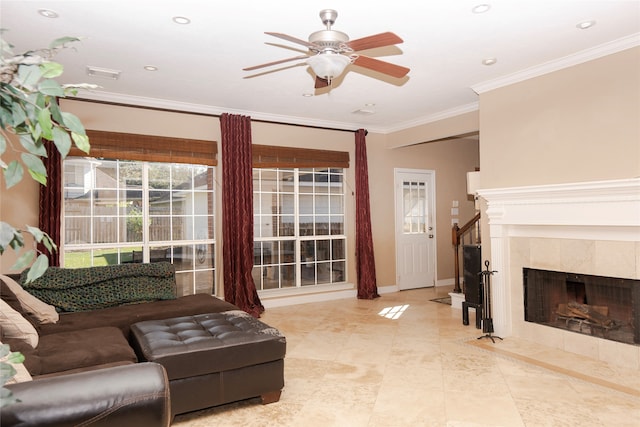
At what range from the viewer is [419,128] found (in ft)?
21.1

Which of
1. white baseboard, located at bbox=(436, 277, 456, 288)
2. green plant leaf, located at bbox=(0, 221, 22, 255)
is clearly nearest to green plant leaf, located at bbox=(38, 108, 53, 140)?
green plant leaf, located at bbox=(0, 221, 22, 255)

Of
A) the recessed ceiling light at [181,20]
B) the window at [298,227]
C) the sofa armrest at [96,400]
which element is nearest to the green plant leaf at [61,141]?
the sofa armrest at [96,400]

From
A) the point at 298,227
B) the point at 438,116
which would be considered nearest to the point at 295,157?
the point at 298,227

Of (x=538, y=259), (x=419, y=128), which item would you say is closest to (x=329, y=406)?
(x=538, y=259)

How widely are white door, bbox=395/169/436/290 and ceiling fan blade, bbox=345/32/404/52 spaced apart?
4726 mm

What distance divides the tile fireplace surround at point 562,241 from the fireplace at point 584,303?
74 millimetres

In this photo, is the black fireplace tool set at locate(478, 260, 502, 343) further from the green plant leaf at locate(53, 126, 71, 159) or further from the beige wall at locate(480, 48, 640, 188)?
the green plant leaf at locate(53, 126, 71, 159)

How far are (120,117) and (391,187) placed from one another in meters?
4.19

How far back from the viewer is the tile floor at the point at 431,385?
8.86 feet

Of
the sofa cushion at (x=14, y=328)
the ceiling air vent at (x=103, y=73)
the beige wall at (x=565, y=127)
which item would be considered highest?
the ceiling air vent at (x=103, y=73)

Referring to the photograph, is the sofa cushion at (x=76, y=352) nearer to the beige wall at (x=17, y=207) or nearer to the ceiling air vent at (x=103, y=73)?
the beige wall at (x=17, y=207)

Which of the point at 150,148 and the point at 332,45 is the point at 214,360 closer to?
the point at 332,45

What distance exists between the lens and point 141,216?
5.23 meters

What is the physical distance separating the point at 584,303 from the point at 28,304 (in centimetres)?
472
